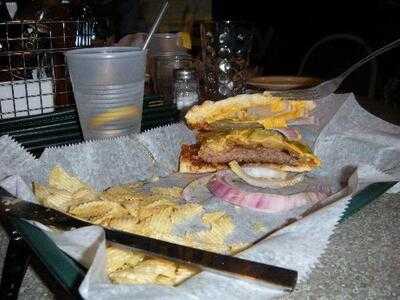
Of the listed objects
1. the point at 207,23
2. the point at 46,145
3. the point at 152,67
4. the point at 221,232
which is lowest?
the point at 221,232

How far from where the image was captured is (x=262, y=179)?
1.11 meters

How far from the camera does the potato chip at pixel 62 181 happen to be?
1.05 meters

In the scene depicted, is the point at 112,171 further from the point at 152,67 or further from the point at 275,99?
the point at 152,67

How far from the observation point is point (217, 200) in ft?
3.54

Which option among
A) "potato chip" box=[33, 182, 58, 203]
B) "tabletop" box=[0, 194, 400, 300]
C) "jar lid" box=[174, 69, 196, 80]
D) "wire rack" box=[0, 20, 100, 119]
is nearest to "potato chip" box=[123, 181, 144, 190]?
"potato chip" box=[33, 182, 58, 203]

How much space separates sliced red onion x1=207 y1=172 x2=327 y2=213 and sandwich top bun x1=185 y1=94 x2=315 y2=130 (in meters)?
0.32

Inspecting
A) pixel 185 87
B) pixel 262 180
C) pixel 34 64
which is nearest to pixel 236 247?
pixel 262 180

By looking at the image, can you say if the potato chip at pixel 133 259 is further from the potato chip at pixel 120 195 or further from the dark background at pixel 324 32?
the dark background at pixel 324 32

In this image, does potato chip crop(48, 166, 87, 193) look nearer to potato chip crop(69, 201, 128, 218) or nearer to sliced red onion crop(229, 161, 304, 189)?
potato chip crop(69, 201, 128, 218)

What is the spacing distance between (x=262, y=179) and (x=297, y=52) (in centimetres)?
521

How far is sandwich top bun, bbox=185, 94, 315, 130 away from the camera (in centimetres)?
135

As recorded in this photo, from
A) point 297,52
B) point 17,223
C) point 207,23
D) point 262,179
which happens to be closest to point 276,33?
point 297,52

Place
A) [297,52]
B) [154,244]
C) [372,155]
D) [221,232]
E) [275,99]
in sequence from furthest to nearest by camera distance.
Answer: [297,52]
[275,99]
[372,155]
[221,232]
[154,244]

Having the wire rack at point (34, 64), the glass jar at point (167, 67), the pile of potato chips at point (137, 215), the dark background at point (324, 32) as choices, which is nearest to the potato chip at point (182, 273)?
the pile of potato chips at point (137, 215)
